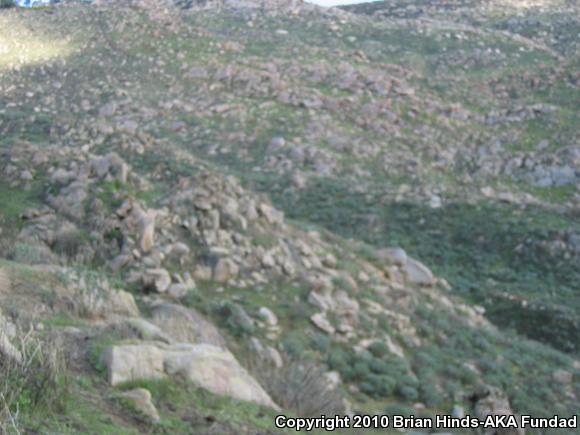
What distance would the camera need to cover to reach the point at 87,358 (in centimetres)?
432

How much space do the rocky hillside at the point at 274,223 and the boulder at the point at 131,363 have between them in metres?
0.02

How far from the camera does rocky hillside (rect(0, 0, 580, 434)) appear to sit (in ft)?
15.3

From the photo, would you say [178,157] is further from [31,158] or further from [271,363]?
[271,363]

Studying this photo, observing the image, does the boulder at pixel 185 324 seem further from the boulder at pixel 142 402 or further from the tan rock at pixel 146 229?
the boulder at pixel 142 402

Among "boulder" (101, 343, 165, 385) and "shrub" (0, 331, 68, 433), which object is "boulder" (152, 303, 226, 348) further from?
"shrub" (0, 331, 68, 433)

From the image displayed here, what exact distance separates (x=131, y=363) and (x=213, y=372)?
0.59m

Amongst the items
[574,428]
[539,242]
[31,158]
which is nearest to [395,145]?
[539,242]

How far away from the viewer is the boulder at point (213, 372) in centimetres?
444

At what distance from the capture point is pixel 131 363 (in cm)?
420

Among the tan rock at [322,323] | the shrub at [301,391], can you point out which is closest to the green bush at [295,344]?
the tan rock at [322,323]

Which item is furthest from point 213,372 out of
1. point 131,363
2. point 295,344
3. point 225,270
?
point 225,270

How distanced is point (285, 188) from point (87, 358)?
11.2 metres

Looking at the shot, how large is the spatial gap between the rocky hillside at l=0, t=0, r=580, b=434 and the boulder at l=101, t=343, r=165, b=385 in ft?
0.06

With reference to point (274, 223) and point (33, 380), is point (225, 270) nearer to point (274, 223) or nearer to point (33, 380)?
point (274, 223)
